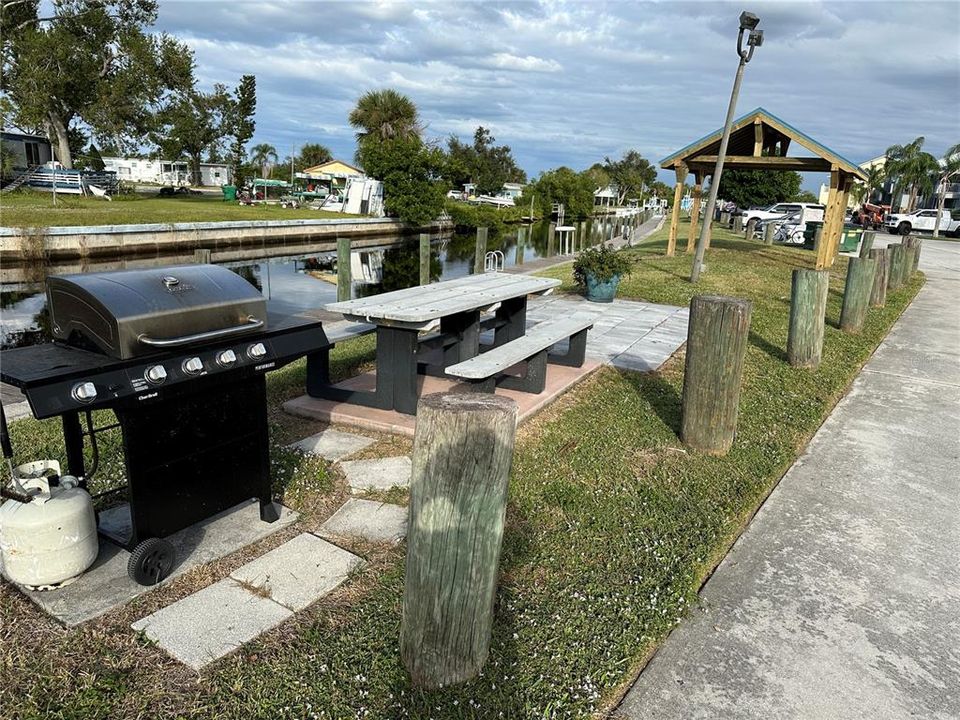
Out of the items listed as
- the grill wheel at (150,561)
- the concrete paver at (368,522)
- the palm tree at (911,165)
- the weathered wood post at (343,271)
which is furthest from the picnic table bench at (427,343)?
the palm tree at (911,165)

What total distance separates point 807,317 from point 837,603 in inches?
169

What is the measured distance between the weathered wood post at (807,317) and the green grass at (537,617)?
205 centimetres

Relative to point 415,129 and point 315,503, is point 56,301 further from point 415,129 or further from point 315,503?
point 415,129

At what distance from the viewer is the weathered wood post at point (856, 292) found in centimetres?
843

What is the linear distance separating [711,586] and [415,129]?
1988 inches

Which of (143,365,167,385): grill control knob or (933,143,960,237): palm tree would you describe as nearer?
(143,365,167,385): grill control knob

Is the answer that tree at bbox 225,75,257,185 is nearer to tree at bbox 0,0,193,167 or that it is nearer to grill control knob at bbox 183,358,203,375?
tree at bbox 0,0,193,167

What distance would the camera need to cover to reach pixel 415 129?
50000 mm

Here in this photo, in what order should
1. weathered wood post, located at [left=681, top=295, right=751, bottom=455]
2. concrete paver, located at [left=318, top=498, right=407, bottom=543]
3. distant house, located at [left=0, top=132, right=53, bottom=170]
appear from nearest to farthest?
concrete paver, located at [left=318, top=498, right=407, bottom=543] → weathered wood post, located at [left=681, top=295, right=751, bottom=455] → distant house, located at [left=0, top=132, right=53, bottom=170]

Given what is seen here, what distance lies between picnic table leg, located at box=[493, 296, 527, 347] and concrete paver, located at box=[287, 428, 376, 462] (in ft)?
8.76

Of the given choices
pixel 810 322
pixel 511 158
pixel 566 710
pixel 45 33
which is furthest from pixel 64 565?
pixel 511 158

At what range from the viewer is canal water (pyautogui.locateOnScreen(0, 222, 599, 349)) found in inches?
462

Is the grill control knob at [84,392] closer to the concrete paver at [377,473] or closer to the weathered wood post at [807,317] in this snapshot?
the concrete paver at [377,473]

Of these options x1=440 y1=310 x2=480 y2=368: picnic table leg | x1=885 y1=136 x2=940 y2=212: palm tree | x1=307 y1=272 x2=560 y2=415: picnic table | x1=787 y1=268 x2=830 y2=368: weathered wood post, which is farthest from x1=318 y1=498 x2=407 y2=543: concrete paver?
x1=885 y1=136 x2=940 y2=212: palm tree
